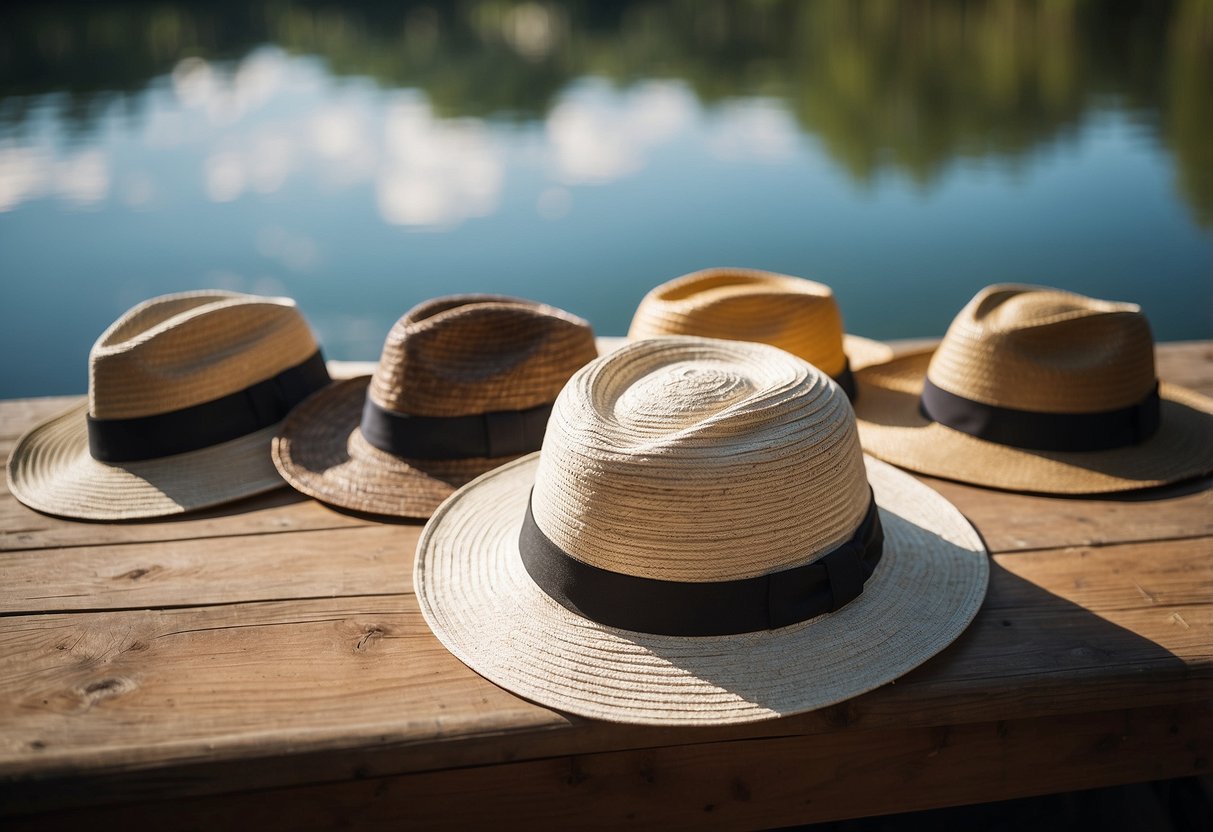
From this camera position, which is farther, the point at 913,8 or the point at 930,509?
the point at 913,8

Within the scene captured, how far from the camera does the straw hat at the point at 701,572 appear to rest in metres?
1.70

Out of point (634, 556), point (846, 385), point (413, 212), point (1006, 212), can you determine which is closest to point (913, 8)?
point (1006, 212)

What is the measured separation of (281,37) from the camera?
2320 cm

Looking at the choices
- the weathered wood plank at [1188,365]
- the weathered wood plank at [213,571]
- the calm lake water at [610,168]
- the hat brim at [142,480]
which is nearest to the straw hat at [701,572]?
the weathered wood plank at [213,571]

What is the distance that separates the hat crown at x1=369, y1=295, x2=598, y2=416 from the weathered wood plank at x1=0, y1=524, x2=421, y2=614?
1.05ft

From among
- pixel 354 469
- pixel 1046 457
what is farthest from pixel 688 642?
pixel 1046 457

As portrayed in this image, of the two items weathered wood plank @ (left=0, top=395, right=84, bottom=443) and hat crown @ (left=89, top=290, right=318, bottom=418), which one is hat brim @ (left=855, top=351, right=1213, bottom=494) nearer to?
hat crown @ (left=89, top=290, right=318, bottom=418)

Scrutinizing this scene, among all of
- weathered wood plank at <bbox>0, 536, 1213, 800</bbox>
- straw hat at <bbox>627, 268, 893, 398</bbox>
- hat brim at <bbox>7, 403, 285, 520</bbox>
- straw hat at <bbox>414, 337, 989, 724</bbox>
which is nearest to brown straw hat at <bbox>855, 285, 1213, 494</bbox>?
straw hat at <bbox>627, 268, 893, 398</bbox>

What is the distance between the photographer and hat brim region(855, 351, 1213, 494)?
2.45 metres

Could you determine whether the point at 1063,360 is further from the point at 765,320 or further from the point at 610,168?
the point at 610,168

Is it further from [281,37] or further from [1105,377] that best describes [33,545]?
[281,37]

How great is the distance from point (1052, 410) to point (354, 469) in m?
1.72

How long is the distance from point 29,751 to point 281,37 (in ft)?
79.7

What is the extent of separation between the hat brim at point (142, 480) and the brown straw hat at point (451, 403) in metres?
0.16
